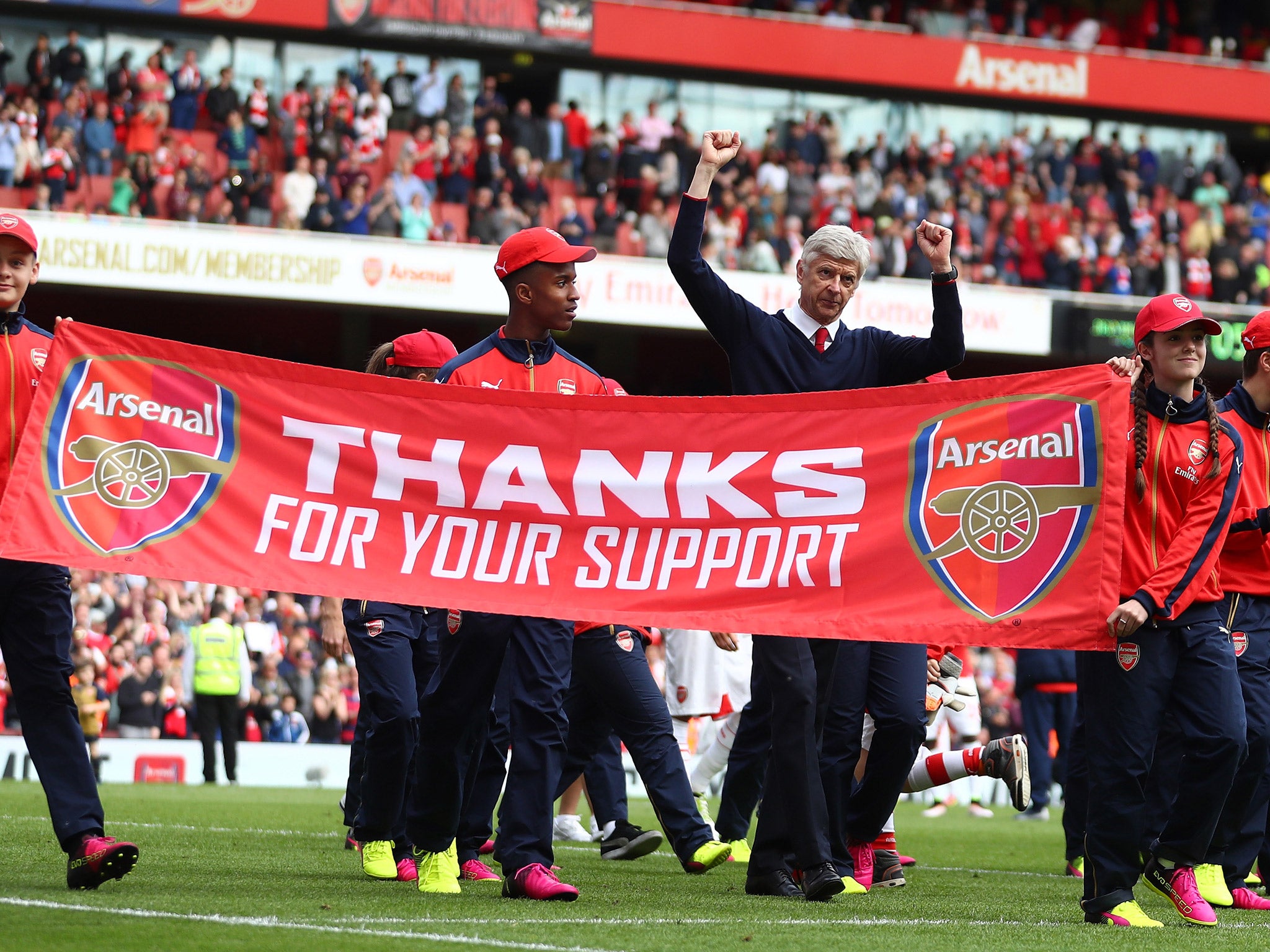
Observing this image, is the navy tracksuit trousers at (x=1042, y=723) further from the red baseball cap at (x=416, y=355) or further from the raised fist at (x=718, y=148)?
the raised fist at (x=718, y=148)

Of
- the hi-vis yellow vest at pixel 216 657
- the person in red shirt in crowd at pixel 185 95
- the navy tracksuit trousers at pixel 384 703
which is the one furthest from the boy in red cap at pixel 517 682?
the person in red shirt in crowd at pixel 185 95

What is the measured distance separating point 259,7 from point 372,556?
2325cm

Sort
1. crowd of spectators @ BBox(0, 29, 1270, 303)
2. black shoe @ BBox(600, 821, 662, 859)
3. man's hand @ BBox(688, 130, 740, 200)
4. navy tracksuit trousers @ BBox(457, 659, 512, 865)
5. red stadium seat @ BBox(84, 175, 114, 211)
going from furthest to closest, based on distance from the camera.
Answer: crowd of spectators @ BBox(0, 29, 1270, 303) → red stadium seat @ BBox(84, 175, 114, 211) → black shoe @ BBox(600, 821, 662, 859) → navy tracksuit trousers @ BBox(457, 659, 512, 865) → man's hand @ BBox(688, 130, 740, 200)

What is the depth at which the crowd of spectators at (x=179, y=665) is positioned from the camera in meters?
19.1

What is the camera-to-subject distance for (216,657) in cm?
1795

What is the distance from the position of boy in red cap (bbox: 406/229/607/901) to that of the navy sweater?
515mm

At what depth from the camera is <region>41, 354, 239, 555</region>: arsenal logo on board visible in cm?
651

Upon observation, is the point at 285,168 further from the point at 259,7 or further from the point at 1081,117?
the point at 1081,117

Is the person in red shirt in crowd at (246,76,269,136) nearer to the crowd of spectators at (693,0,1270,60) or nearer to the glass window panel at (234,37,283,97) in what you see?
the glass window panel at (234,37,283,97)

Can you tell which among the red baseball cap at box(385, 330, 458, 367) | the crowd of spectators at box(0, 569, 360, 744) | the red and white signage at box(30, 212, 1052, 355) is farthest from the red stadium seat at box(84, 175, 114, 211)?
the red baseball cap at box(385, 330, 458, 367)

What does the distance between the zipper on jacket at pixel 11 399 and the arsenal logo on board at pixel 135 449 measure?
0.10m

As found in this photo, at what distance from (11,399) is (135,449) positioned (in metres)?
0.46

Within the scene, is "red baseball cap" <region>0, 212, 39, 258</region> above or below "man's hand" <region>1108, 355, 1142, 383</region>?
above

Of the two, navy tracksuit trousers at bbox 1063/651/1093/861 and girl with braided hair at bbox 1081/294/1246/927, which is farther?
navy tracksuit trousers at bbox 1063/651/1093/861
